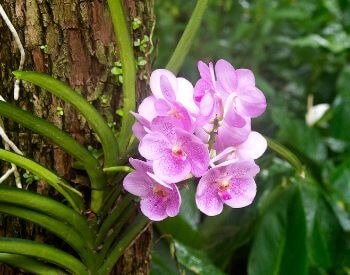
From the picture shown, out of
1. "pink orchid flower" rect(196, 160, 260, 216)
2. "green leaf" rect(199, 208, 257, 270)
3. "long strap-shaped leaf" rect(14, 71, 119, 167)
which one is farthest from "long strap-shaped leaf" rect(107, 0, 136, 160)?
"green leaf" rect(199, 208, 257, 270)

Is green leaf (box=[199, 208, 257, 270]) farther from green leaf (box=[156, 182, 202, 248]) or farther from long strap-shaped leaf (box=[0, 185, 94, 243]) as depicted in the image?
long strap-shaped leaf (box=[0, 185, 94, 243])

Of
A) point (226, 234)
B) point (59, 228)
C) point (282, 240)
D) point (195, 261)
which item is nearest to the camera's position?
point (59, 228)

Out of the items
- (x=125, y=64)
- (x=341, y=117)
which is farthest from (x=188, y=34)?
(x=341, y=117)

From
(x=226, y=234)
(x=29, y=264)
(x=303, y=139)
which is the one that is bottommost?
(x=226, y=234)

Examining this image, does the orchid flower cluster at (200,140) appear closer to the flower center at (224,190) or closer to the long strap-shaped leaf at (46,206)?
the flower center at (224,190)

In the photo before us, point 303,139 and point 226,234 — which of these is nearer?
point 226,234

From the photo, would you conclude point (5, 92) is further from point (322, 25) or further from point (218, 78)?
point (322, 25)

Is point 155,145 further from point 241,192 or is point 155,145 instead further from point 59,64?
point 59,64
